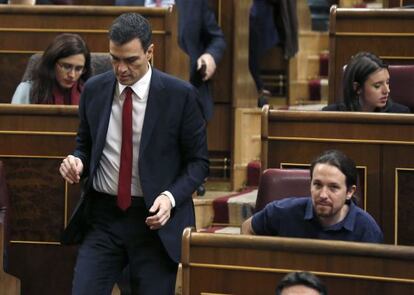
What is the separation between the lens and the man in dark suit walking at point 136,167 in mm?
2645

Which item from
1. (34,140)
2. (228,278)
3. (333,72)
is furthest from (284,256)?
(333,72)

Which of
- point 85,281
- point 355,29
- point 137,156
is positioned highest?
Answer: point 355,29

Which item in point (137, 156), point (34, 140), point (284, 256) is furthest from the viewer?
point (34, 140)

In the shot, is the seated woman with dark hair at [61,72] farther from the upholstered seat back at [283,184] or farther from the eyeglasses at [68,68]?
the upholstered seat back at [283,184]

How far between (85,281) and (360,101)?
1.12 metres

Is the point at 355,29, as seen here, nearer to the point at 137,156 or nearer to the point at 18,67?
the point at 18,67

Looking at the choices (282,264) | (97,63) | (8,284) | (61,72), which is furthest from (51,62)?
(282,264)

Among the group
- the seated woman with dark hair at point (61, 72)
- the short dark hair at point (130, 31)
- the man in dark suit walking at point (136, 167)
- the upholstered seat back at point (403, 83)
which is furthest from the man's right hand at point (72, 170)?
the upholstered seat back at point (403, 83)

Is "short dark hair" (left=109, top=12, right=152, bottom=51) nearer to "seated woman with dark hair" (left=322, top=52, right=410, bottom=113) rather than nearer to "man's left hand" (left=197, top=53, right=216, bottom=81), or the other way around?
"seated woman with dark hair" (left=322, top=52, right=410, bottom=113)

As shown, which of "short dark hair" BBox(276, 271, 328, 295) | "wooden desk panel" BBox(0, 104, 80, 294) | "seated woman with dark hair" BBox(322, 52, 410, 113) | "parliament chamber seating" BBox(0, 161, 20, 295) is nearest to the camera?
"short dark hair" BBox(276, 271, 328, 295)

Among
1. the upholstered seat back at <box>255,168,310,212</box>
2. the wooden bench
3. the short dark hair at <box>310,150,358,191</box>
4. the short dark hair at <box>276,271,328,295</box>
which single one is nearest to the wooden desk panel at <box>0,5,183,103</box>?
the wooden bench

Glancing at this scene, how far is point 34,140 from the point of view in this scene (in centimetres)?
332

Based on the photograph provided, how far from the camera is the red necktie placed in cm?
265

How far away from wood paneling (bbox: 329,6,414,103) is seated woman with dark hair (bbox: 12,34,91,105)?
761 millimetres
